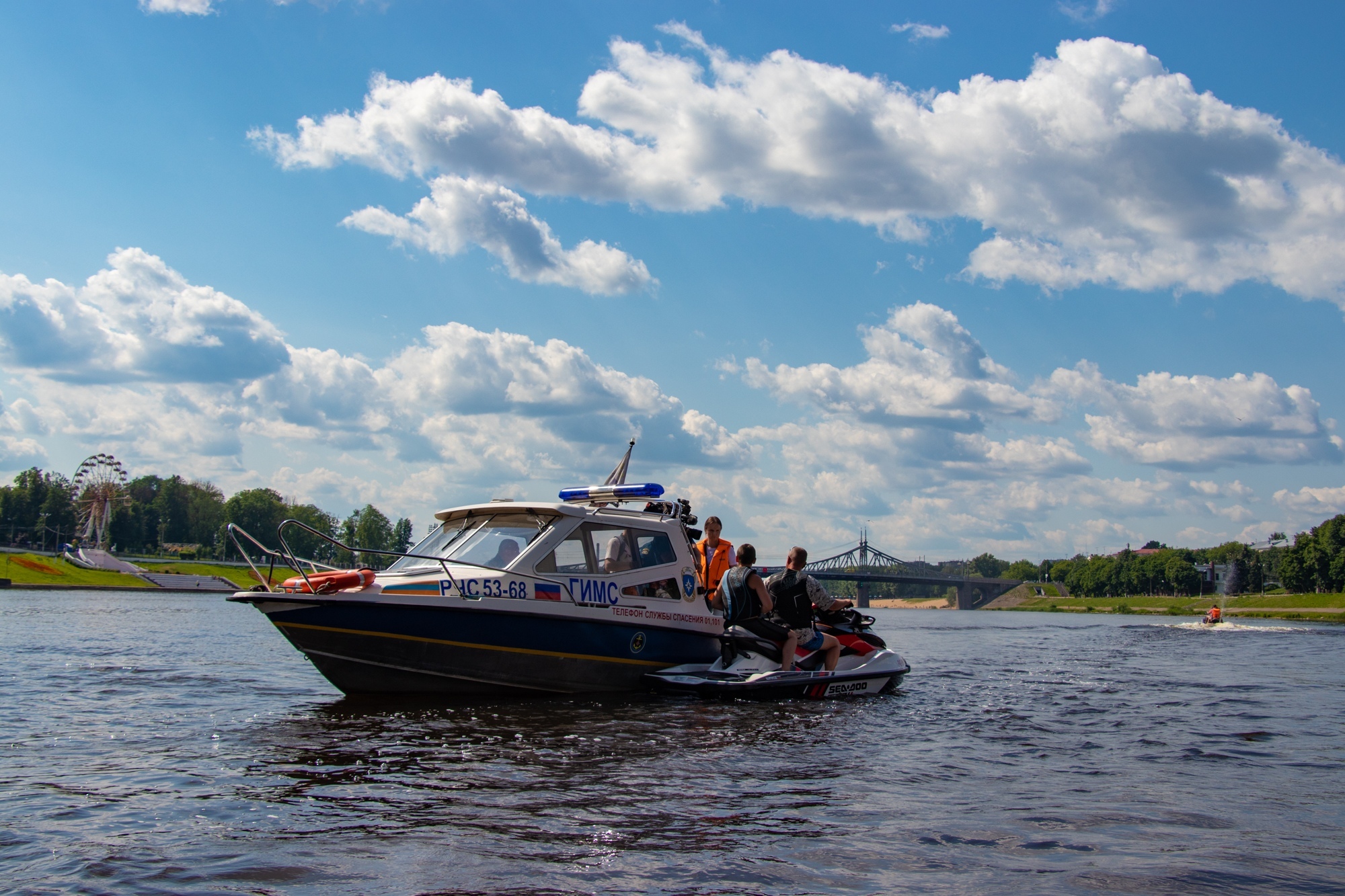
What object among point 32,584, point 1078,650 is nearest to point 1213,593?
point 1078,650

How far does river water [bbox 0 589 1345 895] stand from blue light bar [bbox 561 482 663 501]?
279 centimetres

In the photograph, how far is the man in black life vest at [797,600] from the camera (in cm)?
1457

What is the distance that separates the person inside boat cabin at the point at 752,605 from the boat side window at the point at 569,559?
8.13 feet

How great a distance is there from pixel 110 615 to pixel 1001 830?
42.1 metres

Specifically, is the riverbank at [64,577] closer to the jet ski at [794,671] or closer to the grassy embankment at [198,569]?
the grassy embankment at [198,569]

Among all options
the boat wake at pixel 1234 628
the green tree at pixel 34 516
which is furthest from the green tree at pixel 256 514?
the boat wake at pixel 1234 628

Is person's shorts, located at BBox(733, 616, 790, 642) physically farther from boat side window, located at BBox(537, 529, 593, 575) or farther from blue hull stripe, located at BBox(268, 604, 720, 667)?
boat side window, located at BBox(537, 529, 593, 575)

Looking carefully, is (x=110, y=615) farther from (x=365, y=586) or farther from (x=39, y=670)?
(x=365, y=586)

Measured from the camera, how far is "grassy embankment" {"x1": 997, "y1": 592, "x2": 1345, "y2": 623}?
83.8 meters

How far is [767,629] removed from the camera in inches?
566

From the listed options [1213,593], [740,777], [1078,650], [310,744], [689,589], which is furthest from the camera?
[1213,593]

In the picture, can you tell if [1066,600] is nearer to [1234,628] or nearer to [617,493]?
[1234,628]

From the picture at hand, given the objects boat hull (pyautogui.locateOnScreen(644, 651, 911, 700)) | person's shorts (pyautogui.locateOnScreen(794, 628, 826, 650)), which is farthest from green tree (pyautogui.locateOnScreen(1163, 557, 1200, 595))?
person's shorts (pyautogui.locateOnScreen(794, 628, 826, 650))

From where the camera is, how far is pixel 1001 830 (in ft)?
23.4
